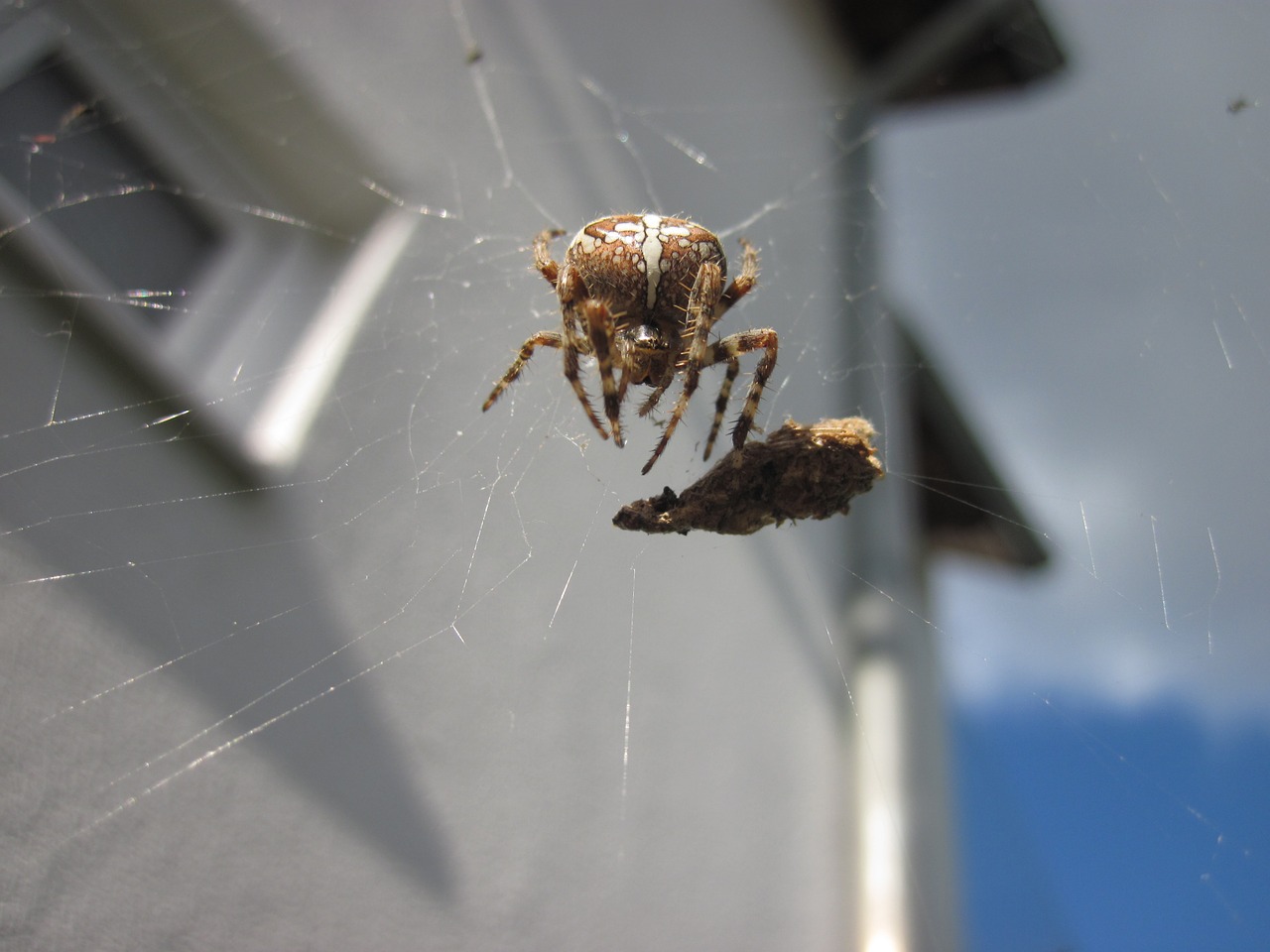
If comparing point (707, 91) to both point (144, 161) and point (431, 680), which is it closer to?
point (144, 161)

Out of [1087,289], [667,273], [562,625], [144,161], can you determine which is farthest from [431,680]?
[1087,289]

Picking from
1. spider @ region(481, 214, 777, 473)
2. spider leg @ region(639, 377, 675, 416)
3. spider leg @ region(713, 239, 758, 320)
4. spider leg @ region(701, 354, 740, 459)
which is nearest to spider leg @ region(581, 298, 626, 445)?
spider @ region(481, 214, 777, 473)

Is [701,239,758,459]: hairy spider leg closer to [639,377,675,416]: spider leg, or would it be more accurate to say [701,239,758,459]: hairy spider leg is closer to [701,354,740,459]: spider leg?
[701,354,740,459]: spider leg

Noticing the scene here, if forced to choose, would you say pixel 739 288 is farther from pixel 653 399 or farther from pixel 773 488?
pixel 773 488

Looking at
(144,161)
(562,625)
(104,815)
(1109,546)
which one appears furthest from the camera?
(144,161)

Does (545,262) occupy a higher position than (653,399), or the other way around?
(545,262)

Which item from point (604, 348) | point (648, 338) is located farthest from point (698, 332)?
point (604, 348)
